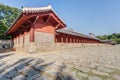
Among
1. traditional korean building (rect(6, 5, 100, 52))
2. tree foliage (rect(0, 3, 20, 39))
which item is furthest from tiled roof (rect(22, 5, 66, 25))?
tree foliage (rect(0, 3, 20, 39))

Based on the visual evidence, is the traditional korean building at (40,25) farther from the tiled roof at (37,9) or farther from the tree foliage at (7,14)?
the tree foliage at (7,14)

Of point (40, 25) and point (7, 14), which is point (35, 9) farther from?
point (7, 14)

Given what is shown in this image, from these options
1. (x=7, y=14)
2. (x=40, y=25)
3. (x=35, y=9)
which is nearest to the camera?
(x=35, y=9)

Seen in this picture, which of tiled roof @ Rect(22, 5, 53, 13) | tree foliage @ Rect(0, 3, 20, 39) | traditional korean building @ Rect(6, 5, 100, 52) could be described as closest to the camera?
tiled roof @ Rect(22, 5, 53, 13)

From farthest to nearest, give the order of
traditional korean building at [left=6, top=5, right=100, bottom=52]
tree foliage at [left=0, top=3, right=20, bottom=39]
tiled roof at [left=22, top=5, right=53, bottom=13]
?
tree foliage at [left=0, top=3, right=20, bottom=39] → traditional korean building at [left=6, top=5, right=100, bottom=52] → tiled roof at [left=22, top=5, right=53, bottom=13]

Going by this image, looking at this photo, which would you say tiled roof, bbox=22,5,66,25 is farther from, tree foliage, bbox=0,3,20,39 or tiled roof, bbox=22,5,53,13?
tree foliage, bbox=0,3,20,39

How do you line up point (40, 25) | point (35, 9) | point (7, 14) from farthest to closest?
point (7, 14) → point (40, 25) → point (35, 9)

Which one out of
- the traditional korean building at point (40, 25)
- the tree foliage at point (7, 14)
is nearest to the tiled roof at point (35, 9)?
the traditional korean building at point (40, 25)

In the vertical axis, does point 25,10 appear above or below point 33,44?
above

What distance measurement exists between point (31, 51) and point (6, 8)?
19.2m

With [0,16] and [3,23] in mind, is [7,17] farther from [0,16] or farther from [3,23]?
[3,23]

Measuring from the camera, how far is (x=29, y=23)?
31.6 feet

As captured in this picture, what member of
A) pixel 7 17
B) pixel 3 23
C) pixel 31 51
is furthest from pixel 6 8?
pixel 31 51

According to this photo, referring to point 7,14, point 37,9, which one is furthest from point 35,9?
point 7,14
